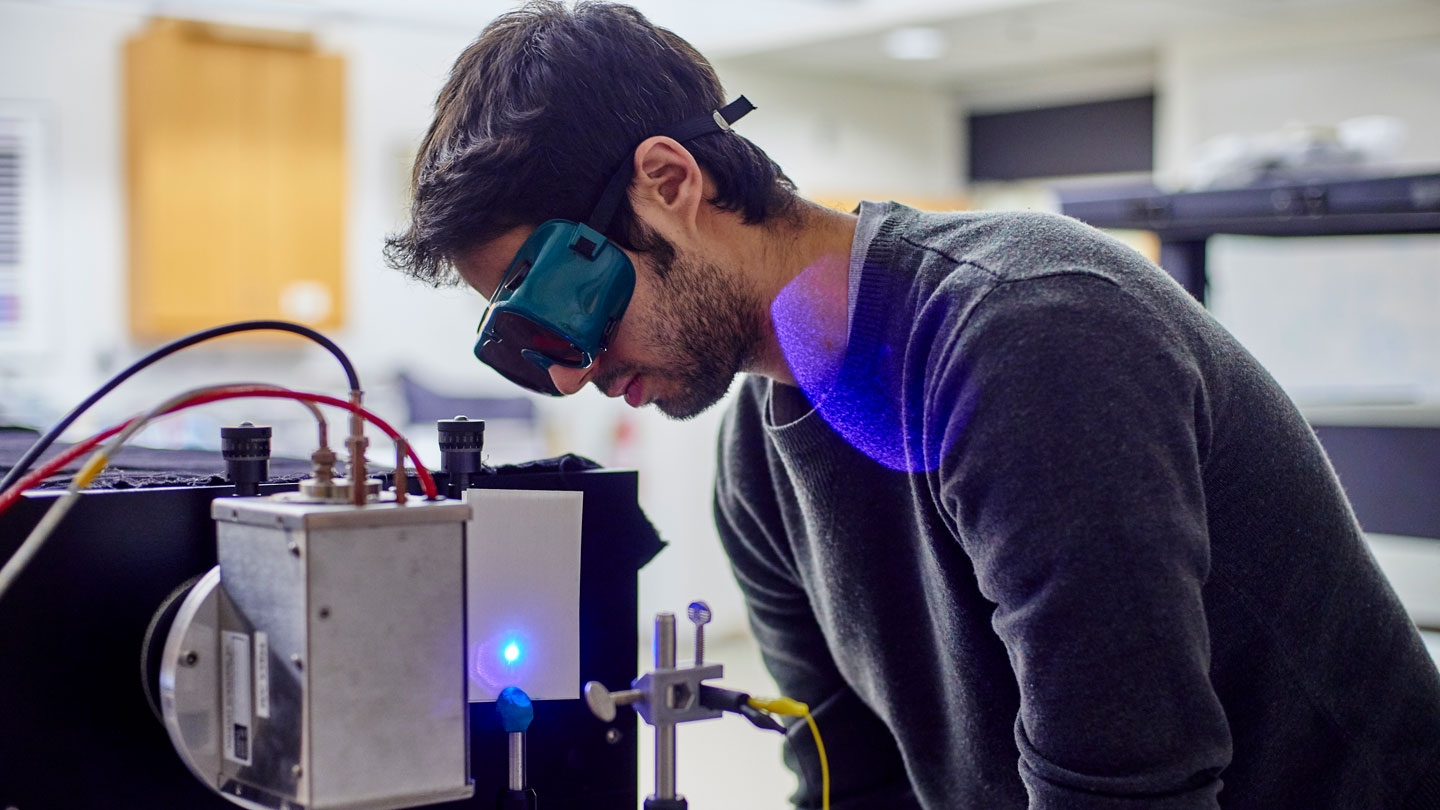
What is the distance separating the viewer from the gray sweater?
74 cm

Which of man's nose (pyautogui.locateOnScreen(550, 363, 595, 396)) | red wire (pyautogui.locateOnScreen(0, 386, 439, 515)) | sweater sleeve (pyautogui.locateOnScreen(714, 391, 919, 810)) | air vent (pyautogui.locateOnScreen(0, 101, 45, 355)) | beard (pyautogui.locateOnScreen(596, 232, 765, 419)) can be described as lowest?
sweater sleeve (pyautogui.locateOnScreen(714, 391, 919, 810))

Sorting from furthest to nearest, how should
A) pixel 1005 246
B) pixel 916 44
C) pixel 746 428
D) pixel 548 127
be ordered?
pixel 916 44
pixel 746 428
pixel 548 127
pixel 1005 246

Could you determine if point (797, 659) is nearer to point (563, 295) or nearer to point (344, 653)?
point (563, 295)

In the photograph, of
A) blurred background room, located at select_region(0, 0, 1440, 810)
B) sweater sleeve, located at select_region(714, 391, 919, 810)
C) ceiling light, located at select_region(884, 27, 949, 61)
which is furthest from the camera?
ceiling light, located at select_region(884, 27, 949, 61)

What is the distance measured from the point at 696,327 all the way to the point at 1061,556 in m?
0.40

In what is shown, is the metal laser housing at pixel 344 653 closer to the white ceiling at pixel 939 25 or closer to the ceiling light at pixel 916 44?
the white ceiling at pixel 939 25

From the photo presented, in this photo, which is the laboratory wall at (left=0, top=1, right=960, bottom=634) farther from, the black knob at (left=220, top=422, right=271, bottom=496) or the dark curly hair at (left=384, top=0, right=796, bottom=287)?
the black knob at (left=220, top=422, right=271, bottom=496)

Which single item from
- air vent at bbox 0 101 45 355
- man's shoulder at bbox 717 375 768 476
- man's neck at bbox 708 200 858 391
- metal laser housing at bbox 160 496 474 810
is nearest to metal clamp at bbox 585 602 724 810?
metal laser housing at bbox 160 496 474 810

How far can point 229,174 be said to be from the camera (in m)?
4.37

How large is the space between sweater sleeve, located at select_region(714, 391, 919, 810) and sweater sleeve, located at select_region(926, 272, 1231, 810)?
0.46 m

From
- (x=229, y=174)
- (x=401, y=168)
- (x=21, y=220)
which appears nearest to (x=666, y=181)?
(x=401, y=168)

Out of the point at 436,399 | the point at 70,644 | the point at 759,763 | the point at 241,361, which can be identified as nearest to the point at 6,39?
the point at 241,361

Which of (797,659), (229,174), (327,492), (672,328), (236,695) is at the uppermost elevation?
(229,174)

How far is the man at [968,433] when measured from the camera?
0.74m
